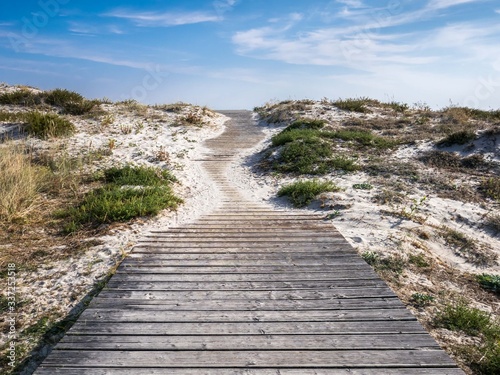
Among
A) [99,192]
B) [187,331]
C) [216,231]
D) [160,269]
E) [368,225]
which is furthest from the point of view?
[99,192]

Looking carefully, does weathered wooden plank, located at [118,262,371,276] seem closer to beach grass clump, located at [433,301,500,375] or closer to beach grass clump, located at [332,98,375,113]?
beach grass clump, located at [433,301,500,375]

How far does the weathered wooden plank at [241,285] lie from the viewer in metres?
4.45

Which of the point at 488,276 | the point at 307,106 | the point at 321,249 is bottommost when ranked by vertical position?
the point at 488,276

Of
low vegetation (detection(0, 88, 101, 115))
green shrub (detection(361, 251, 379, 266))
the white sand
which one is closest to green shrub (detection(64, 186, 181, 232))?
the white sand

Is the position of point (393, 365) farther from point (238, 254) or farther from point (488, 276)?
point (488, 276)

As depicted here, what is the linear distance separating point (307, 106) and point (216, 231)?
60.6ft

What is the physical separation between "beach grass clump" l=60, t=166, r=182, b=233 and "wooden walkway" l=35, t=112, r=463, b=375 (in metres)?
1.94

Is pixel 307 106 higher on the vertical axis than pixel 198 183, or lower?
higher

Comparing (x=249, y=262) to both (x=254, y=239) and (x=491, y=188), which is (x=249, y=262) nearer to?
(x=254, y=239)

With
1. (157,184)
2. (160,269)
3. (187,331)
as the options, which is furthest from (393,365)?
(157,184)

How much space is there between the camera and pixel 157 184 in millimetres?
9656

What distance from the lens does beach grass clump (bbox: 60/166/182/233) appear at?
7426 mm

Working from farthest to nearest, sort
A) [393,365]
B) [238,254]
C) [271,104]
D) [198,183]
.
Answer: [271,104] → [198,183] → [238,254] → [393,365]

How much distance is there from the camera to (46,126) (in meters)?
14.1
